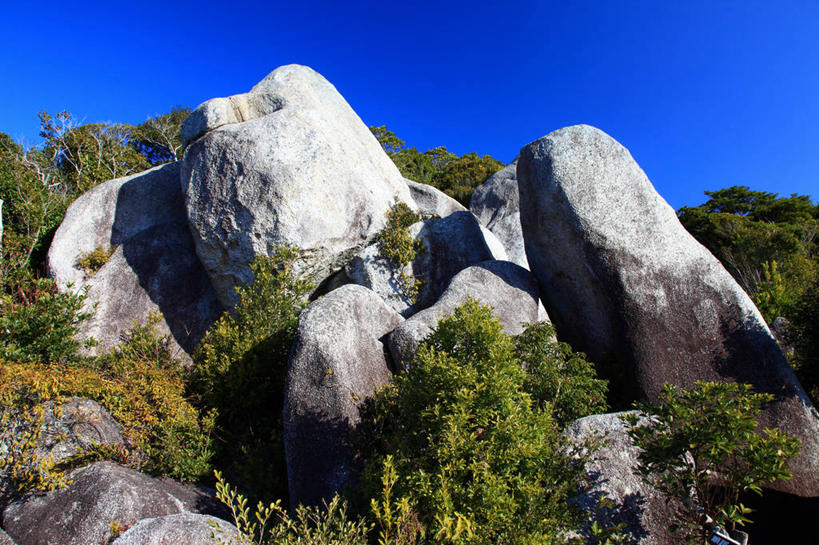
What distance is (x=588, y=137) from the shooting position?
8414mm

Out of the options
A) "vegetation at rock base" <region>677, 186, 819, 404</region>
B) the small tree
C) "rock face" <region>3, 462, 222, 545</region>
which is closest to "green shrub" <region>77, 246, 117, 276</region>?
"rock face" <region>3, 462, 222, 545</region>

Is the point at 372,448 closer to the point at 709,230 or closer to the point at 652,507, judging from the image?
the point at 652,507

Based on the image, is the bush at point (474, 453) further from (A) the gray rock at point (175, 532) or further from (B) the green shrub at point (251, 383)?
(B) the green shrub at point (251, 383)

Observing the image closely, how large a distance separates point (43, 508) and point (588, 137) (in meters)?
10.1

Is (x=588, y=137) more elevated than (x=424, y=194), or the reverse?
(x=424, y=194)

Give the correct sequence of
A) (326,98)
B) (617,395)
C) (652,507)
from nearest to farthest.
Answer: (652,507)
(617,395)
(326,98)

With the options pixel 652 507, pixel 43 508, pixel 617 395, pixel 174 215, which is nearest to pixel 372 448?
pixel 652 507

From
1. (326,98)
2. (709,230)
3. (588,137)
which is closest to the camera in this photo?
(588,137)

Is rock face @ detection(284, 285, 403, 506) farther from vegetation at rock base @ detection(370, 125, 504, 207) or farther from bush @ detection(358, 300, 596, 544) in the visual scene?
vegetation at rock base @ detection(370, 125, 504, 207)

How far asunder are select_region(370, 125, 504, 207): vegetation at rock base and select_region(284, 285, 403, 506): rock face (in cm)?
2203

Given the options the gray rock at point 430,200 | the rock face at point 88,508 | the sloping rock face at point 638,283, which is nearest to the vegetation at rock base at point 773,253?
the sloping rock face at point 638,283

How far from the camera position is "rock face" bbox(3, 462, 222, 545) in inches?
191

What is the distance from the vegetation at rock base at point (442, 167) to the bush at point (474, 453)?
24.1 metres

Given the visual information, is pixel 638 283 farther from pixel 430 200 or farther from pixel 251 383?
pixel 430 200
